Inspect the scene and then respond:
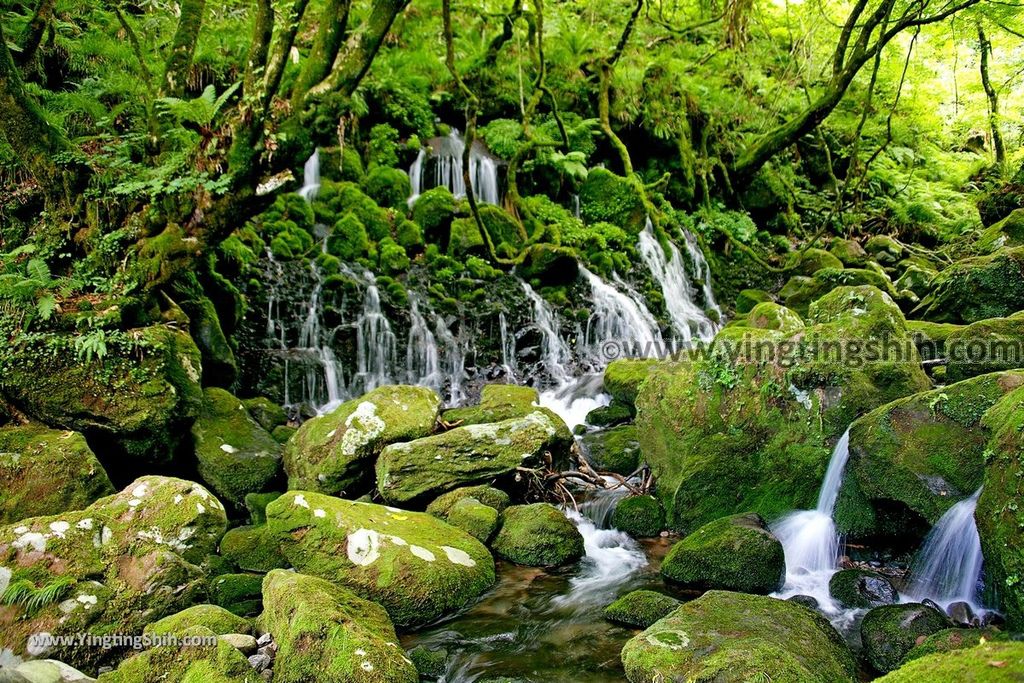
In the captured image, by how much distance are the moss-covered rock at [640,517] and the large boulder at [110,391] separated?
4687 millimetres

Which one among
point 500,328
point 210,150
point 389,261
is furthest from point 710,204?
point 210,150

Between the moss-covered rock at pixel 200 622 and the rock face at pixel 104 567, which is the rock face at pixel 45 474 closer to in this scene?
the rock face at pixel 104 567

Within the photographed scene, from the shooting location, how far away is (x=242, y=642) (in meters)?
3.77

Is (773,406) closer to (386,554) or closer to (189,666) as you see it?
(386,554)

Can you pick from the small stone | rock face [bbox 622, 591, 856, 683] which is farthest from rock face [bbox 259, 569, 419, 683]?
rock face [bbox 622, 591, 856, 683]

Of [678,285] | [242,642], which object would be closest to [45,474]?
[242,642]

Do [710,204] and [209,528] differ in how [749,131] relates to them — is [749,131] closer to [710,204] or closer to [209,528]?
[710,204]

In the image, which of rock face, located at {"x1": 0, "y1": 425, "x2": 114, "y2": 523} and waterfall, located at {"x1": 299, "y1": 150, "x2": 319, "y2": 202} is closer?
rock face, located at {"x1": 0, "y1": 425, "x2": 114, "y2": 523}

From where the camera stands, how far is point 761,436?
19.0 ft

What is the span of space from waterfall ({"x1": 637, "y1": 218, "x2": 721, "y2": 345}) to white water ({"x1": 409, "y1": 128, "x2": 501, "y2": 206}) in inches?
142

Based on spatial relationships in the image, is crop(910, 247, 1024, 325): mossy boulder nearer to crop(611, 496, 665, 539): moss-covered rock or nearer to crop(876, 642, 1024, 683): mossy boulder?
crop(611, 496, 665, 539): moss-covered rock

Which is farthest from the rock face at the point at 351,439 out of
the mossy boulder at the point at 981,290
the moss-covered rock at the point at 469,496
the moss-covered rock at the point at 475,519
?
the mossy boulder at the point at 981,290

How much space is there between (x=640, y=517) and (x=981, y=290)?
6322mm

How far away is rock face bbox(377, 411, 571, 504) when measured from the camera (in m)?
6.15
